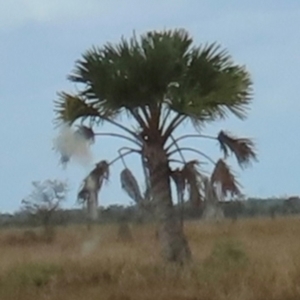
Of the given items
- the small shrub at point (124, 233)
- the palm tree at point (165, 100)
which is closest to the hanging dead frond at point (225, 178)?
the palm tree at point (165, 100)

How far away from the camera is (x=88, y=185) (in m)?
16.6

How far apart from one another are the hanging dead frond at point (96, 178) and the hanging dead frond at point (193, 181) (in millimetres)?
1255

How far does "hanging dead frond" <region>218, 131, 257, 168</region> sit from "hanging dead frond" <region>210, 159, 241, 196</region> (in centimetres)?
34

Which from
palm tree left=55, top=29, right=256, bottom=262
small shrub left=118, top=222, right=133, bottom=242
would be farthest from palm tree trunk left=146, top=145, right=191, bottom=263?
small shrub left=118, top=222, right=133, bottom=242

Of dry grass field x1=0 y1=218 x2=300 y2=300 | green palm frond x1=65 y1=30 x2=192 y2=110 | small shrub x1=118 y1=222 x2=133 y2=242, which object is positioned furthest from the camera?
small shrub x1=118 y1=222 x2=133 y2=242

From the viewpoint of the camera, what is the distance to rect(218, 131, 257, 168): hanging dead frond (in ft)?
54.0

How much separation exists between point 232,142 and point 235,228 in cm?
1377

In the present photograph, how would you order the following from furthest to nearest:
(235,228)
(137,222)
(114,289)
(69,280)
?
(137,222), (235,228), (69,280), (114,289)

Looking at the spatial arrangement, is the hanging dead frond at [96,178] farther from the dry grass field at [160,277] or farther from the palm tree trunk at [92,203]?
the dry grass field at [160,277]

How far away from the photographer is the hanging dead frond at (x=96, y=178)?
1661 centimetres

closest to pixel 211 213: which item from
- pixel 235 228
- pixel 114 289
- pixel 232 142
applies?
pixel 232 142

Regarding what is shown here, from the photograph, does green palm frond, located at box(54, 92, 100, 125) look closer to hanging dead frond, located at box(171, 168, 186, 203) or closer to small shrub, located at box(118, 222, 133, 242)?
hanging dead frond, located at box(171, 168, 186, 203)

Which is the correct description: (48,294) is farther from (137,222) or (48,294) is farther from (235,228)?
(137,222)

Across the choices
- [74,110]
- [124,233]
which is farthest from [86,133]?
[124,233]
